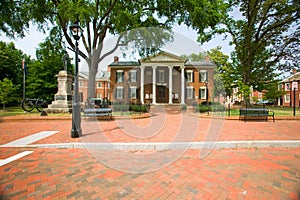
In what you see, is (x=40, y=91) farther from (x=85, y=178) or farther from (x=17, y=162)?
(x=85, y=178)

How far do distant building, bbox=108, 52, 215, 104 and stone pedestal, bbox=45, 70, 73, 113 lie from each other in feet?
47.5

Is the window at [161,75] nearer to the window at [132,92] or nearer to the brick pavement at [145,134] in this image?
the window at [132,92]

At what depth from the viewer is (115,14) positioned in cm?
1412

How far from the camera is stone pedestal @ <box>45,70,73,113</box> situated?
11368 mm

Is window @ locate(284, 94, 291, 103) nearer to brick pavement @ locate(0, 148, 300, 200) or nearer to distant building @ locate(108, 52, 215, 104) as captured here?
distant building @ locate(108, 52, 215, 104)

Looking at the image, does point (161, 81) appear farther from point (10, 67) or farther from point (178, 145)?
point (10, 67)

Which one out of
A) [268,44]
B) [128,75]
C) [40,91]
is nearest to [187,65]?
[128,75]

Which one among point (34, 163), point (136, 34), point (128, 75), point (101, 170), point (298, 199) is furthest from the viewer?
point (128, 75)

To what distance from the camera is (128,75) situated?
28.9m

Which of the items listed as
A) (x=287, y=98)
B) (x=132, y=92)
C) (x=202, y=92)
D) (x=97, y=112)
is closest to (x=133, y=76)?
(x=132, y=92)

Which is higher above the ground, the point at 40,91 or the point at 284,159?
the point at 40,91

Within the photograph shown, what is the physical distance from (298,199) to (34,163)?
475cm

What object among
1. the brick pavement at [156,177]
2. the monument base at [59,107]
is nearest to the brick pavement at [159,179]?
the brick pavement at [156,177]

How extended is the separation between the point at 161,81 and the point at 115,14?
14787 mm
